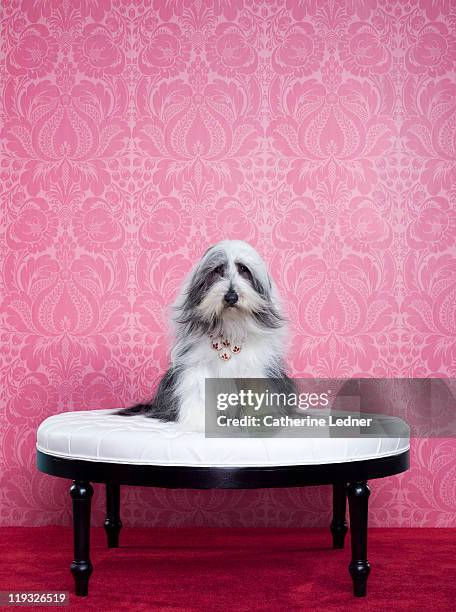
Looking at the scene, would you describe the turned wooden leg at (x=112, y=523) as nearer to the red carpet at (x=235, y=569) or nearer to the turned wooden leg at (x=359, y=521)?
the red carpet at (x=235, y=569)

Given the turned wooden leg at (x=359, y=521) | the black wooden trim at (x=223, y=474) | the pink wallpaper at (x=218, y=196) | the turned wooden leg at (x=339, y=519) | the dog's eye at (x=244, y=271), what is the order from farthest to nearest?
the pink wallpaper at (x=218, y=196)
the turned wooden leg at (x=339, y=519)
the dog's eye at (x=244, y=271)
the turned wooden leg at (x=359, y=521)
the black wooden trim at (x=223, y=474)

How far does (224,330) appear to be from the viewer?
2729mm

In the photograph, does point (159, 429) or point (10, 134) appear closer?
point (159, 429)

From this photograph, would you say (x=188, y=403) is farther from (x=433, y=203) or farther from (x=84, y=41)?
(x=84, y=41)

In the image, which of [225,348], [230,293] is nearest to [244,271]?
[230,293]

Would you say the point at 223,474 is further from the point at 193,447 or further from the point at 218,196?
the point at 218,196

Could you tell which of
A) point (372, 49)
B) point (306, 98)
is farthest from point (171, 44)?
point (372, 49)

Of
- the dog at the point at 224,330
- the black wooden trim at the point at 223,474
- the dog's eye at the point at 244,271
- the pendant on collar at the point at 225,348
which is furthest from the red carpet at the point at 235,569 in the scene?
the dog's eye at the point at 244,271

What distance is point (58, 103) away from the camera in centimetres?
378

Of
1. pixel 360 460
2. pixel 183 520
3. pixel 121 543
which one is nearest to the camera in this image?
pixel 360 460

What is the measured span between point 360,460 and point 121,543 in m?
1.37

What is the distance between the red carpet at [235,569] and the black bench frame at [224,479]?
0.45ft

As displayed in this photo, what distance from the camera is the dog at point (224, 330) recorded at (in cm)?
266

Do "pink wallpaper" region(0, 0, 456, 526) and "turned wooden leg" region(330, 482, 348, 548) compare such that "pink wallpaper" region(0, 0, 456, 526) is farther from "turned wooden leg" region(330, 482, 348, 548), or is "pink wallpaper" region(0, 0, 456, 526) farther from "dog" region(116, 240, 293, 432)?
"dog" region(116, 240, 293, 432)
